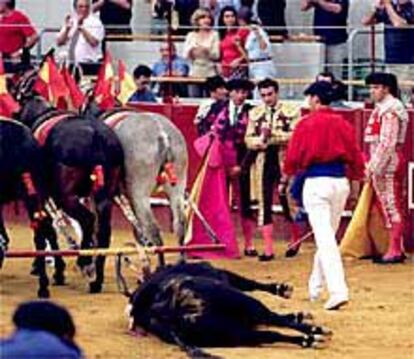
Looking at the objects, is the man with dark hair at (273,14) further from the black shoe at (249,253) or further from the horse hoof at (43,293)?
the horse hoof at (43,293)

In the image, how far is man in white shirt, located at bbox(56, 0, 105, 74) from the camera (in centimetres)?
2095

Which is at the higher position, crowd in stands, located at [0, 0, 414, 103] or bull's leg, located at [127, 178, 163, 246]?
crowd in stands, located at [0, 0, 414, 103]

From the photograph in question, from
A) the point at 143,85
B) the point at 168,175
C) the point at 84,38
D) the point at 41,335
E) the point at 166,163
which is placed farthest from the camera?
the point at 84,38

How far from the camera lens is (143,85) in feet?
65.5

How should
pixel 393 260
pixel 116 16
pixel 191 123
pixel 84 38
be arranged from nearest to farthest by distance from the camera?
1. pixel 393 260
2. pixel 191 123
3. pixel 84 38
4. pixel 116 16

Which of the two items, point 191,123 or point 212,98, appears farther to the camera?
point 191,123

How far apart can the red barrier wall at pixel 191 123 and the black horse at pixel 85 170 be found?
3.64 metres

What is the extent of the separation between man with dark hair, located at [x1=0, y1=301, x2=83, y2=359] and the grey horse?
868cm

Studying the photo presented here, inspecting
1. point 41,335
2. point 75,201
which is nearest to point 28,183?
point 75,201

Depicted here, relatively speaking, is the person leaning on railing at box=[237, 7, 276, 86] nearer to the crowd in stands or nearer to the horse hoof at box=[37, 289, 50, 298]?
the crowd in stands

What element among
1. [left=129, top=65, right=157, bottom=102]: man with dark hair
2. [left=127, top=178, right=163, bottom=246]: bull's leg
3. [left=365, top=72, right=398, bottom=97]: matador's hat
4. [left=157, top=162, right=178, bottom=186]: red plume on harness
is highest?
[left=365, top=72, right=398, bottom=97]: matador's hat

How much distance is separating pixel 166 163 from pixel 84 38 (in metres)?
5.71

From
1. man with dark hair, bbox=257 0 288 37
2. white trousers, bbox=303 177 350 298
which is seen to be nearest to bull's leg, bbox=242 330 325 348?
white trousers, bbox=303 177 350 298

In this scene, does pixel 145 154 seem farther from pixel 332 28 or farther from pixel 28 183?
pixel 332 28
